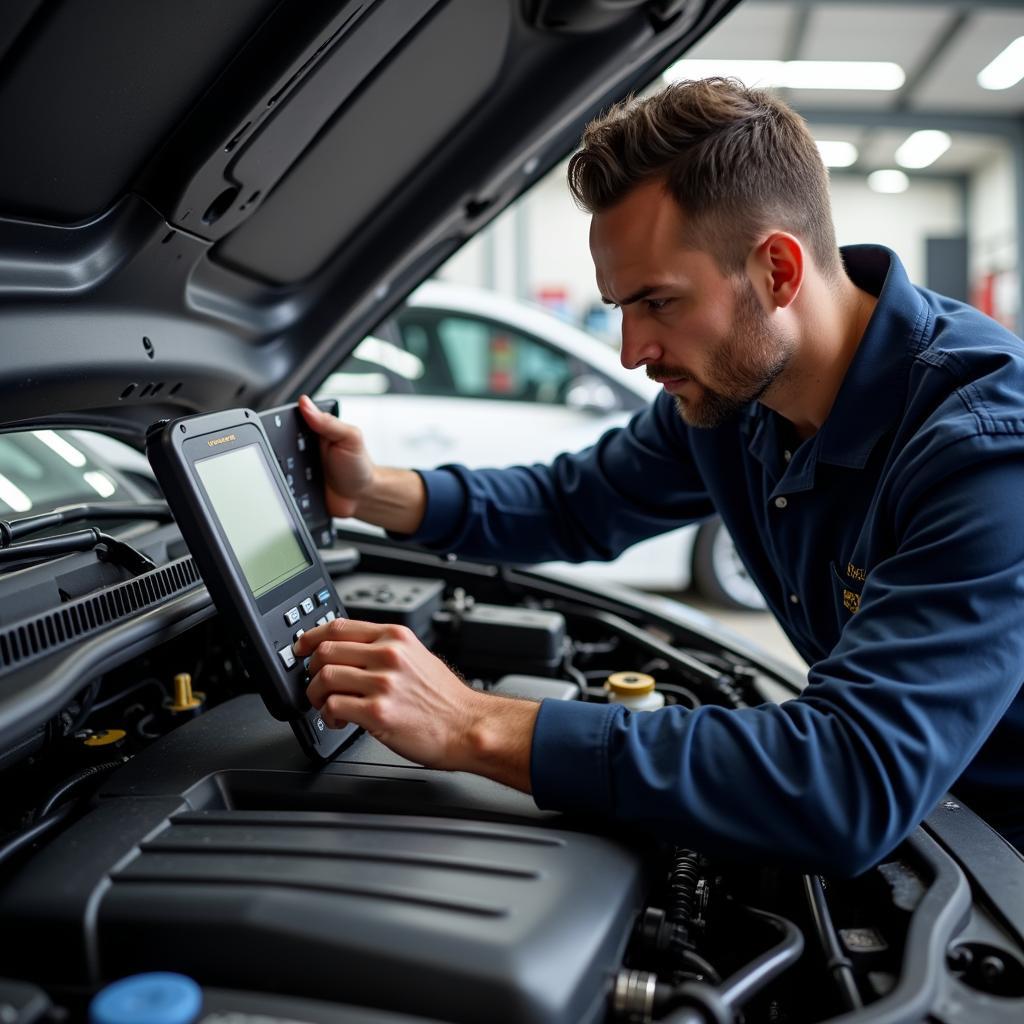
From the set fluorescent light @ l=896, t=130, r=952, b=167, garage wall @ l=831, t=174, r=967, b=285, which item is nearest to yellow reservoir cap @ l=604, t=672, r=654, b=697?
fluorescent light @ l=896, t=130, r=952, b=167

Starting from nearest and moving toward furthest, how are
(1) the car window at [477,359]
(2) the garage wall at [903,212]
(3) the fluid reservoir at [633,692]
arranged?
(3) the fluid reservoir at [633,692], (1) the car window at [477,359], (2) the garage wall at [903,212]

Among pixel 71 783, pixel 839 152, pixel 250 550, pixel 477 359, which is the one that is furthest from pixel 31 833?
pixel 839 152

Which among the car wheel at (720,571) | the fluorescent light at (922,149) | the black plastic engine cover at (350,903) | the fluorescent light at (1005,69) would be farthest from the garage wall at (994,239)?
the black plastic engine cover at (350,903)

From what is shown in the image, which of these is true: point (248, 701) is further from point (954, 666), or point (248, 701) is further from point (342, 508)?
point (954, 666)

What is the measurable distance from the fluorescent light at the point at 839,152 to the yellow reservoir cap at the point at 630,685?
969 centimetres

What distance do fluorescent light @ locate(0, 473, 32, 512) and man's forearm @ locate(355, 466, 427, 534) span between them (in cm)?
43

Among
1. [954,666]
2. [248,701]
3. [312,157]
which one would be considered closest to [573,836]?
[954,666]

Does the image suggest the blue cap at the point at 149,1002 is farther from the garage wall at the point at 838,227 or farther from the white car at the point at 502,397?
the garage wall at the point at 838,227

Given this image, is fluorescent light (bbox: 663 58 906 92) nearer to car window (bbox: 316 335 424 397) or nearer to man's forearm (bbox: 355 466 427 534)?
car window (bbox: 316 335 424 397)

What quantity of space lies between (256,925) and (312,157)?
3.09 ft

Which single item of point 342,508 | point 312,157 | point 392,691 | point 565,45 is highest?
point 565,45

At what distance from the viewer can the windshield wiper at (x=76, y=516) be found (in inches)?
42.5

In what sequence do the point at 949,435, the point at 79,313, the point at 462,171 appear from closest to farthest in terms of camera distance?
the point at 949,435 < the point at 79,313 < the point at 462,171

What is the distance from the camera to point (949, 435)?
95 cm
